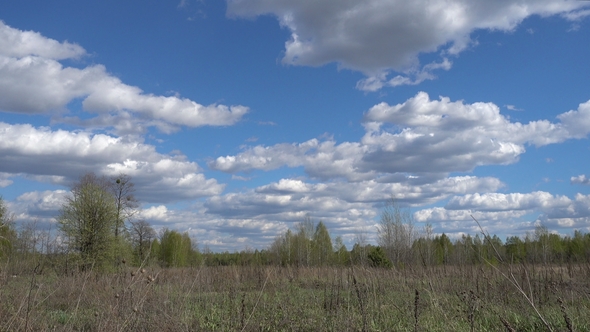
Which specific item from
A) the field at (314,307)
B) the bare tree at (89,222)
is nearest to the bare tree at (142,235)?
the bare tree at (89,222)

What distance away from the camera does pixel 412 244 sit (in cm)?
3422

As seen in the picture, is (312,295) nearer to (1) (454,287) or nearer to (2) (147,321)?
(1) (454,287)

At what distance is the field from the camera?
21.3ft

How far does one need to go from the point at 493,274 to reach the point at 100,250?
31907mm

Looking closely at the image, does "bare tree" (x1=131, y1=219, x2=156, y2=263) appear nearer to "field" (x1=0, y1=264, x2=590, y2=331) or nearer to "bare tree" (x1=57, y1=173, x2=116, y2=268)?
"bare tree" (x1=57, y1=173, x2=116, y2=268)

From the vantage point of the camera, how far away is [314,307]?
425 inches

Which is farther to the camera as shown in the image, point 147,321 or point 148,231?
point 148,231

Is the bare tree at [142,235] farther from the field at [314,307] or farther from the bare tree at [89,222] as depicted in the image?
the field at [314,307]

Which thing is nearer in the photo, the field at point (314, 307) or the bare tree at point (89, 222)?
the field at point (314, 307)

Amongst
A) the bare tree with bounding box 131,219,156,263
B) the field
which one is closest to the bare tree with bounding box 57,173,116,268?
the bare tree with bounding box 131,219,156,263

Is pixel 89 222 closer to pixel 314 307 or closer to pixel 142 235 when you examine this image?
Answer: pixel 142 235

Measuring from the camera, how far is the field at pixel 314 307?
6.50m

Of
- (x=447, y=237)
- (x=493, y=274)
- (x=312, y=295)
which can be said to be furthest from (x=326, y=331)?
(x=447, y=237)

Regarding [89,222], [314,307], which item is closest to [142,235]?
[89,222]
